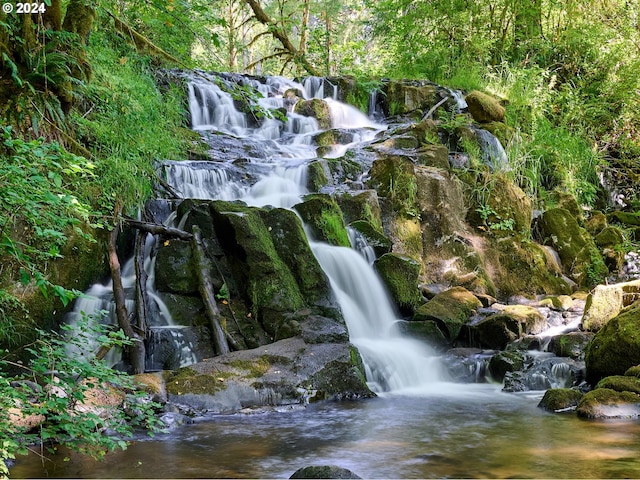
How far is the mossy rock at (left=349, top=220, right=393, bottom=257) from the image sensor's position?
29.9 ft

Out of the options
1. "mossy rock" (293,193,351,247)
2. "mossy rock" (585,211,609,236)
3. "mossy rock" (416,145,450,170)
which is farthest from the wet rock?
"mossy rock" (585,211,609,236)

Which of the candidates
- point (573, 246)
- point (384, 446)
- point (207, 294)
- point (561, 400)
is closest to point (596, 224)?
point (573, 246)

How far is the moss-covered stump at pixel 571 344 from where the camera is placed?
23.7 feet

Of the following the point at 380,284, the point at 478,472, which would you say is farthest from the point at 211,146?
the point at 478,472

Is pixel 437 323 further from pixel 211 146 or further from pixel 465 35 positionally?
pixel 465 35

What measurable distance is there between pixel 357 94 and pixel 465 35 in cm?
406

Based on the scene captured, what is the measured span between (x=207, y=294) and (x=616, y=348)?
14.6 feet

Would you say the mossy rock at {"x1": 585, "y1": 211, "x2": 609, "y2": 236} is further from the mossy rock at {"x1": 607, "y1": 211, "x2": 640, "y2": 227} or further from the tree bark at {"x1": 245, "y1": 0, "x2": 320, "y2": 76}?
the tree bark at {"x1": 245, "y1": 0, "x2": 320, "y2": 76}

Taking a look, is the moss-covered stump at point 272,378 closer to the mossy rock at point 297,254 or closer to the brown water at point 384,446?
the brown water at point 384,446

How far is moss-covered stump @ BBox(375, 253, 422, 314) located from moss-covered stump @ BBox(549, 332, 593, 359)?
1.95 m

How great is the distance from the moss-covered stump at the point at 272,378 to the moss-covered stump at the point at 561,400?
176 centimetres

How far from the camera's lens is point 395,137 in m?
12.1

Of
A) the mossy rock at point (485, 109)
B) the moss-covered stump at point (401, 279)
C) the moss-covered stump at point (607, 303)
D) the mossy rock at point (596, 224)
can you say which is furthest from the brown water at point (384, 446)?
the mossy rock at point (485, 109)

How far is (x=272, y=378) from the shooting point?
6.00m
